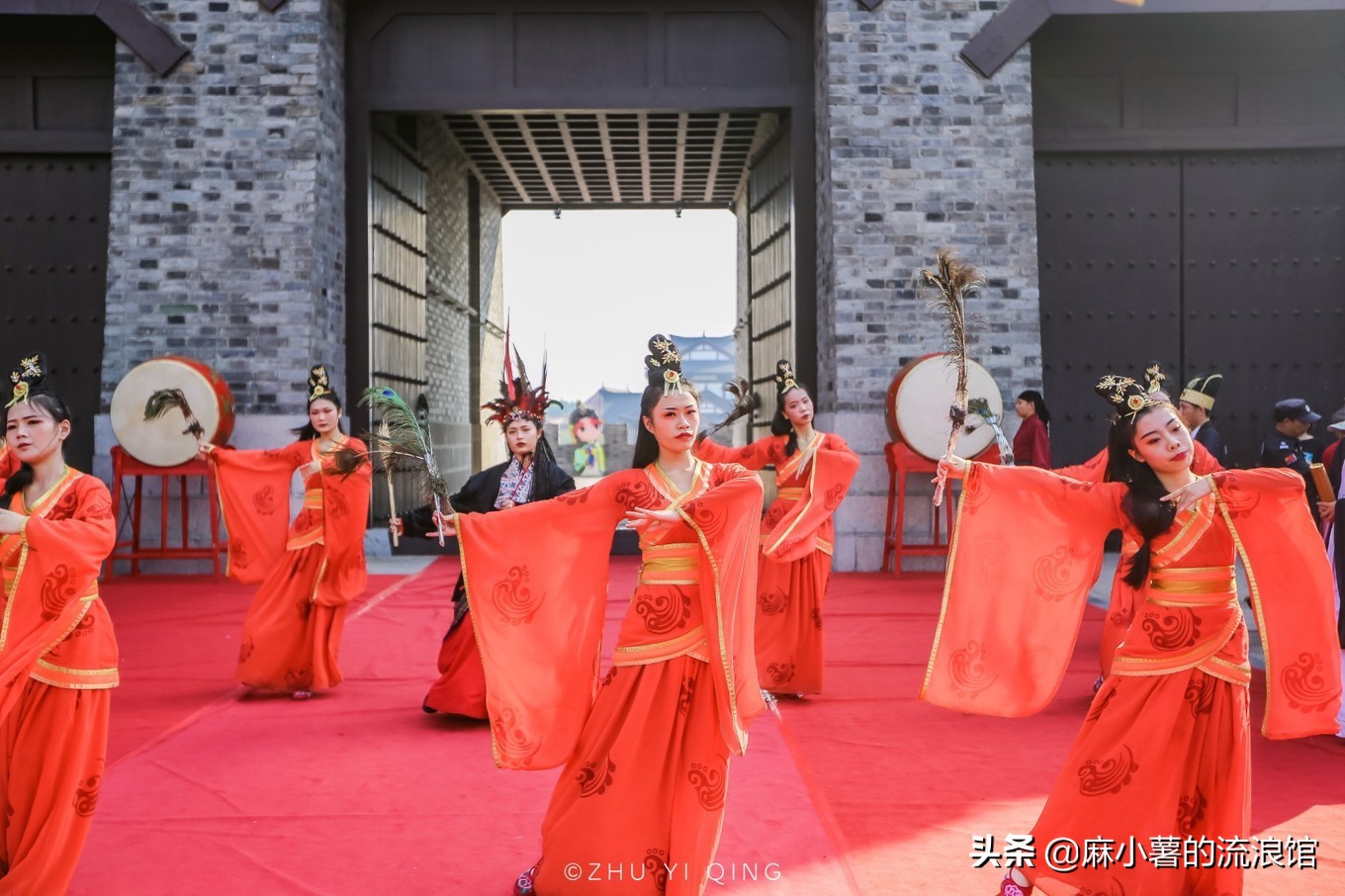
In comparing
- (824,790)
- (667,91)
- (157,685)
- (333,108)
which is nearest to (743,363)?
(667,91)

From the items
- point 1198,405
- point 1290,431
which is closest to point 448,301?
point 1198,405

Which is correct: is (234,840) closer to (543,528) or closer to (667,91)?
(543,528)

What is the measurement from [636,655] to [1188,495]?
1189mm

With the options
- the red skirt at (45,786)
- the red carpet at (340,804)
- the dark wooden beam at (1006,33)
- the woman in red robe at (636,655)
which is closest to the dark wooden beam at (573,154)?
the dark wooden beam at (1006,33)

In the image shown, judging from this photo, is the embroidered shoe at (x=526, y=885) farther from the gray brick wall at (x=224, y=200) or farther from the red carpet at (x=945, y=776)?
the gray brick wall at (x=224, y=200)

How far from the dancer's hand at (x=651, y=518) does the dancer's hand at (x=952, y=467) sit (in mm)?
606

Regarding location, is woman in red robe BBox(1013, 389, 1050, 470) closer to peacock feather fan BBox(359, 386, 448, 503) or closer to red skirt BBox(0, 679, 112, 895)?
peacock feather fan BBox(359, 386, 448, 503)

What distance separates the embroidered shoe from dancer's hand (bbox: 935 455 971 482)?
1.22 metres

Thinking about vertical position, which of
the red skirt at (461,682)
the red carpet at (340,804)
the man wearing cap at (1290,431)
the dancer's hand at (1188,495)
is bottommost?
the red carpet at (340,804)

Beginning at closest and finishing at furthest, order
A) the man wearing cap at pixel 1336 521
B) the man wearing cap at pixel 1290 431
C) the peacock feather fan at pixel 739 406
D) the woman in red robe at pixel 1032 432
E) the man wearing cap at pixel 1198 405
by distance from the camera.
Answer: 1. the peacock feather fan at pixel 739 406
2. the man wearing cap at pixel 1336 521
3. the man wearing cap at pixel 1290 431
4. the man wearing cap at pixel 1198 405
5. the woman in red robe at pixel 1032 432

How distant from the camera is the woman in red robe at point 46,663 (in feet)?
7.39

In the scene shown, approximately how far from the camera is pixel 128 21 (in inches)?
270

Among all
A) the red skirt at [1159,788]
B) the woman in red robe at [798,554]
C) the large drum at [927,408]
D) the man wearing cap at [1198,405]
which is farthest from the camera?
the large drum at [927,408]

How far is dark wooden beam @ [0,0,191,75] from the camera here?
6.84 m
